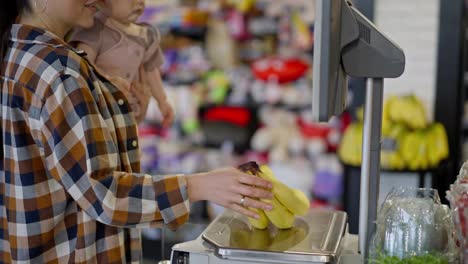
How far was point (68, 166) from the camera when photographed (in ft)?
4.83

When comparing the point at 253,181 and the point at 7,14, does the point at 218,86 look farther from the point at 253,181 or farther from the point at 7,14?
the point at 253,181

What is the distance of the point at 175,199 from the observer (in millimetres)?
1478

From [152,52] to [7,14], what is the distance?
475mm

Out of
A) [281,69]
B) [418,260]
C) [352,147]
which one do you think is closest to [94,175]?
[418,260]

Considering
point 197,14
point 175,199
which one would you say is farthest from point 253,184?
point 197,14

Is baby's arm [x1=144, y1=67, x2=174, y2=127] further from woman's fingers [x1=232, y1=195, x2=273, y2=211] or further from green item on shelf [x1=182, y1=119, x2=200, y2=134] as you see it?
green item on shelf [x1=182, y1=119, x2=200, y2=134]

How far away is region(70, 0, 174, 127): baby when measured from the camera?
5.85ft

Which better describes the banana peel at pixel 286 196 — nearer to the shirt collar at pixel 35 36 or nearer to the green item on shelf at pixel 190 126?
the shirt collar at pixel 35 36

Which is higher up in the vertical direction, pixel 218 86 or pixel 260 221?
pixel 218 86

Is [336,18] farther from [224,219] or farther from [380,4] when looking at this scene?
[380,4]

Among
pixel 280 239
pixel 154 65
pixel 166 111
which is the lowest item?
pixel 280 239

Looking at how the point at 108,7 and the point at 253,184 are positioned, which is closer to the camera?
the point at 253,184

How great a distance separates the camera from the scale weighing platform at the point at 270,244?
4.39 feet

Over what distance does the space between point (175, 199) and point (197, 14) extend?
3226 millimetres
